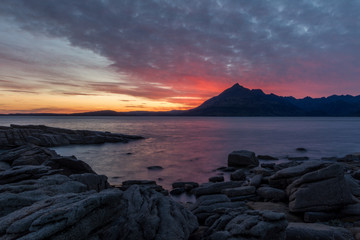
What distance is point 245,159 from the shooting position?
26969 mm

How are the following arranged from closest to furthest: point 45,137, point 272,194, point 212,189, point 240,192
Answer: point 272,194 → point 240,192 → point 212,189 → point 45,137

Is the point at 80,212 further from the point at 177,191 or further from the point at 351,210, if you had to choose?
the point at 177,191

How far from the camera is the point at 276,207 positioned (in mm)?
12164

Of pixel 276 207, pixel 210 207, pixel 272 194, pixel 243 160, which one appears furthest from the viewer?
pixel 243 160

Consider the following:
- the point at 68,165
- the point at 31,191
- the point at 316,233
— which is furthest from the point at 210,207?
the point at 68,165

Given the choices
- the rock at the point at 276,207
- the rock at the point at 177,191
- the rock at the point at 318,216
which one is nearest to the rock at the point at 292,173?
the rock at the point at 276,207

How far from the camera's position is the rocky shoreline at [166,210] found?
536 cm

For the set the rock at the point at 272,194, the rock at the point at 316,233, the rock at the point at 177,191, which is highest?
the rock at the point at 316,233

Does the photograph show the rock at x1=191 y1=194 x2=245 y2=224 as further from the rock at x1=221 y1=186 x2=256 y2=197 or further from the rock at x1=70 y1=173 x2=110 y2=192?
the rock at x1=70 y1=173 x2=110 y2=192

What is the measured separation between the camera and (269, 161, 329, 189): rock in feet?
43.0

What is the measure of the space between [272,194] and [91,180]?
11167 millimetres

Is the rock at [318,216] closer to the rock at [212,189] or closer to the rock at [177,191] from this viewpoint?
the rock at [212,189]

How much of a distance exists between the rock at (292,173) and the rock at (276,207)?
1.99 m

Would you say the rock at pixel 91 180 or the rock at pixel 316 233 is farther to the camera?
the rock at pixel 91 180
